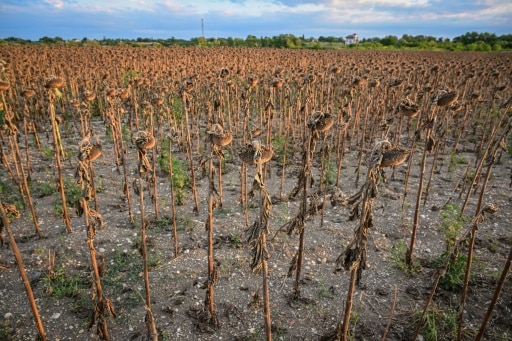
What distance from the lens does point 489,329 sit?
13.6ft

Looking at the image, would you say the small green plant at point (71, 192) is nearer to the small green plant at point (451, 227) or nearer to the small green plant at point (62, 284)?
the small green plant at point (62, 284)

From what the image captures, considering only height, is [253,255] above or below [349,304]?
above

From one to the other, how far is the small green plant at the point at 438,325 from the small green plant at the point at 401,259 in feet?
3.10

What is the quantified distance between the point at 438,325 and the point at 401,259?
146 centimetres

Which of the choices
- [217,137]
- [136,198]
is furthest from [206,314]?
[136,198]

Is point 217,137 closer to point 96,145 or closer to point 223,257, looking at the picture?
point 96,145

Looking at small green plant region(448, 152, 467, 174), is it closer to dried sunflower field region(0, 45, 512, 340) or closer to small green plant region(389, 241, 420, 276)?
dried sunflower field region(0, 45, 512, 340)

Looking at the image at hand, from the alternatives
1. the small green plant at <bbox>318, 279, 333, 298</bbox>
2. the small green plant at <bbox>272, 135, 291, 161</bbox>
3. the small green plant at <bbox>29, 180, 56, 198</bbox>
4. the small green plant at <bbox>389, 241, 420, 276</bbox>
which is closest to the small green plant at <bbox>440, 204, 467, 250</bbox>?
the small green plant at <bbox>389, 241, 420, 276</bbox>

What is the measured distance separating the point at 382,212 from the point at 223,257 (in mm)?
3845

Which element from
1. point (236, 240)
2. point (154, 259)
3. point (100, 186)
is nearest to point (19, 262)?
point (154, 259)

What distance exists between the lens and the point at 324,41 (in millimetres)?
77438

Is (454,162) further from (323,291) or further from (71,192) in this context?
(71,192)

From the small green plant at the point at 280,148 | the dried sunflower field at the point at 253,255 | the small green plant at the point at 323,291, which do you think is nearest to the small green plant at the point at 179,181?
the dried sunflower field at the point at 253,255

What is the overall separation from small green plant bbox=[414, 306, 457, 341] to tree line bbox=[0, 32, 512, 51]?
169 ft
